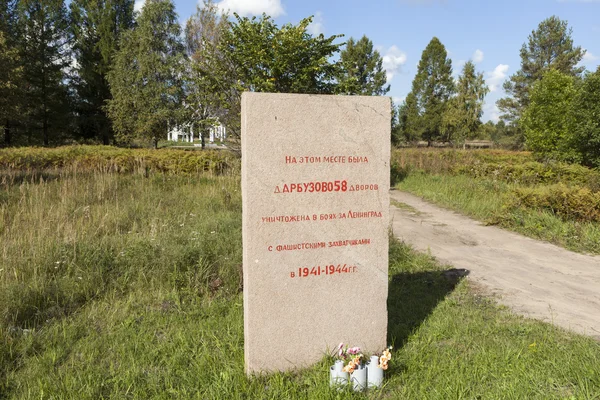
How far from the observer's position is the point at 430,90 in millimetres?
42094

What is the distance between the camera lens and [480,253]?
6551 mm

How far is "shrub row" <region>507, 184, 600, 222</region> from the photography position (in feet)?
24.6

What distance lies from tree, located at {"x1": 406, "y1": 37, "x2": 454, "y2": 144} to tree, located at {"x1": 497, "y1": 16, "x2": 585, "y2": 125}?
664cm

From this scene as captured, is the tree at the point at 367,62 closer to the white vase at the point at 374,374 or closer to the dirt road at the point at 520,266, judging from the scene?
the dirt road at the point at 520,266

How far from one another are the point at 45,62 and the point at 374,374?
36.4 metres

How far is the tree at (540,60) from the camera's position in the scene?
3909 centimetres

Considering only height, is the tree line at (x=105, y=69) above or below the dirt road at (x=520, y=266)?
above

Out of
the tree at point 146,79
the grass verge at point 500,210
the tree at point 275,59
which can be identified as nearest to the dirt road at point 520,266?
Result: the grass verge at point 500,210

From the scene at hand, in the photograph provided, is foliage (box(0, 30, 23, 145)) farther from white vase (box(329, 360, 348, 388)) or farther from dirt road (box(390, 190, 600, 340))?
white vase (box(329, 360, 348, 388))

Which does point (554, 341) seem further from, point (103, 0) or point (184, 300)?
point (103, 0)

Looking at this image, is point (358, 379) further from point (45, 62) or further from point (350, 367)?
point (45, 62)

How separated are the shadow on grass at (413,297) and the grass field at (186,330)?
0.8 inches

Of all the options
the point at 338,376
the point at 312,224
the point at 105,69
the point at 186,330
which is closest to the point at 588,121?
the point at 312,224

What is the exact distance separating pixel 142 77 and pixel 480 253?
2887cm
